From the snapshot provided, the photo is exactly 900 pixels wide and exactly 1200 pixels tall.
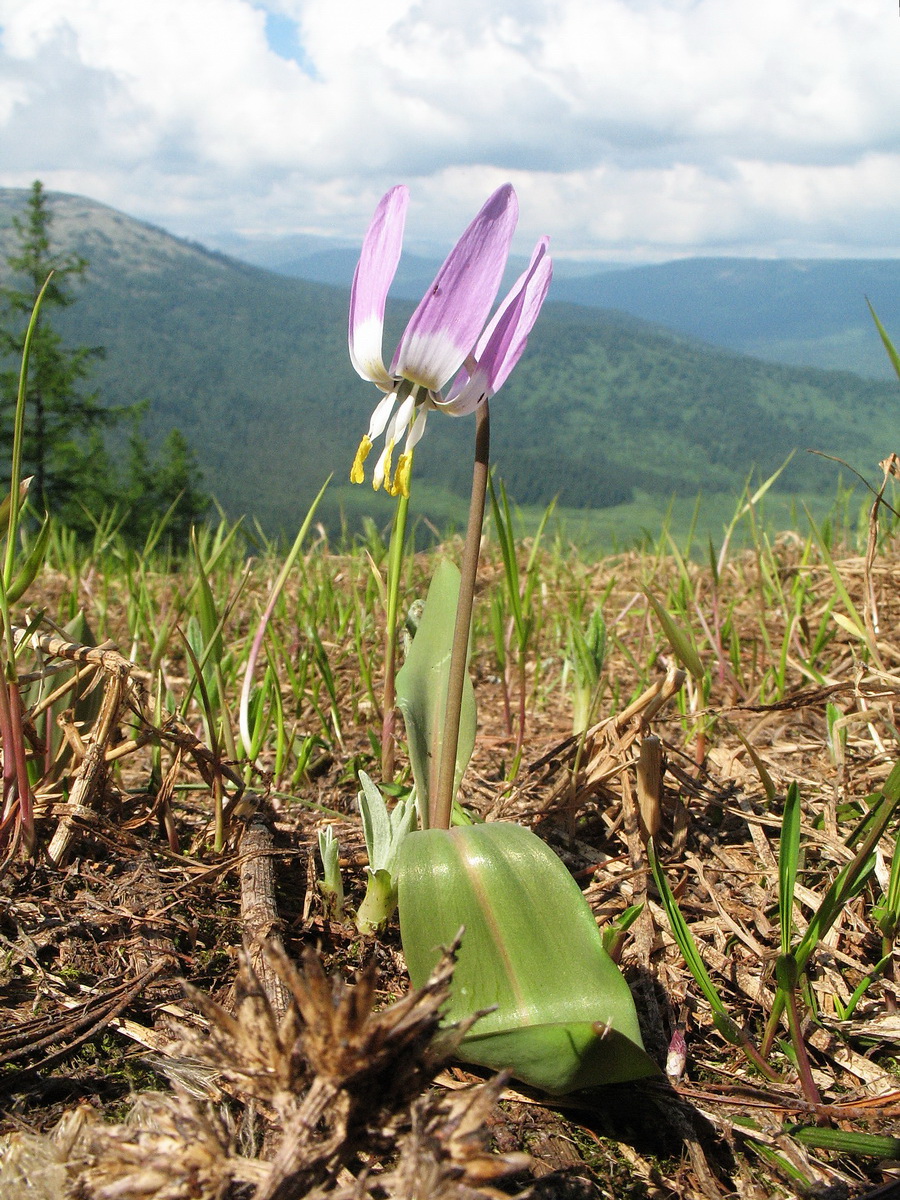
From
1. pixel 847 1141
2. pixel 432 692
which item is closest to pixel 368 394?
pixel 432 692

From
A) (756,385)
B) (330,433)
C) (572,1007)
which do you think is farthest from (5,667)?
(756,385)

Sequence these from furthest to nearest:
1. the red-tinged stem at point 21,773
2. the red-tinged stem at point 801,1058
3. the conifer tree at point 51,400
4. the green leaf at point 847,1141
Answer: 1. the conifer tree at point 51,400
2. the red-tinged stem at point 21,773
3. the red-tinged stem at point 801,1058
4. the green leaf at point 847,1141

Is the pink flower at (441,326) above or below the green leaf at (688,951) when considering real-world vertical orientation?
above

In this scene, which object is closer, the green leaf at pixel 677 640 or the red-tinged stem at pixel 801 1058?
the red-tinged stem at pixel 801 1058

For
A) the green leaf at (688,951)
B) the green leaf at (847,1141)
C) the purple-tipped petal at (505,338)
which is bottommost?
the green leaf at (847,1141)

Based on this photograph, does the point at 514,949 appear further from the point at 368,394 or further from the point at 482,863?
the point at 368,394

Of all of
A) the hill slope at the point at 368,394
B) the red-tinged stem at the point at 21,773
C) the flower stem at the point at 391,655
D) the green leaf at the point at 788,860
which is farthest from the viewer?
the hill slope at the point at 368,394

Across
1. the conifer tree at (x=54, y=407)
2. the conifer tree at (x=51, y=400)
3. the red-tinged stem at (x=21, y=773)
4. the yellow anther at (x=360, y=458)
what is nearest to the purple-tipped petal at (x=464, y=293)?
the yellow anther at (x=360, y=458)

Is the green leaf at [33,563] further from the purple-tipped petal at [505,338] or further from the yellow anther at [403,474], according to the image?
the purple-tipped petal at [505,338]
